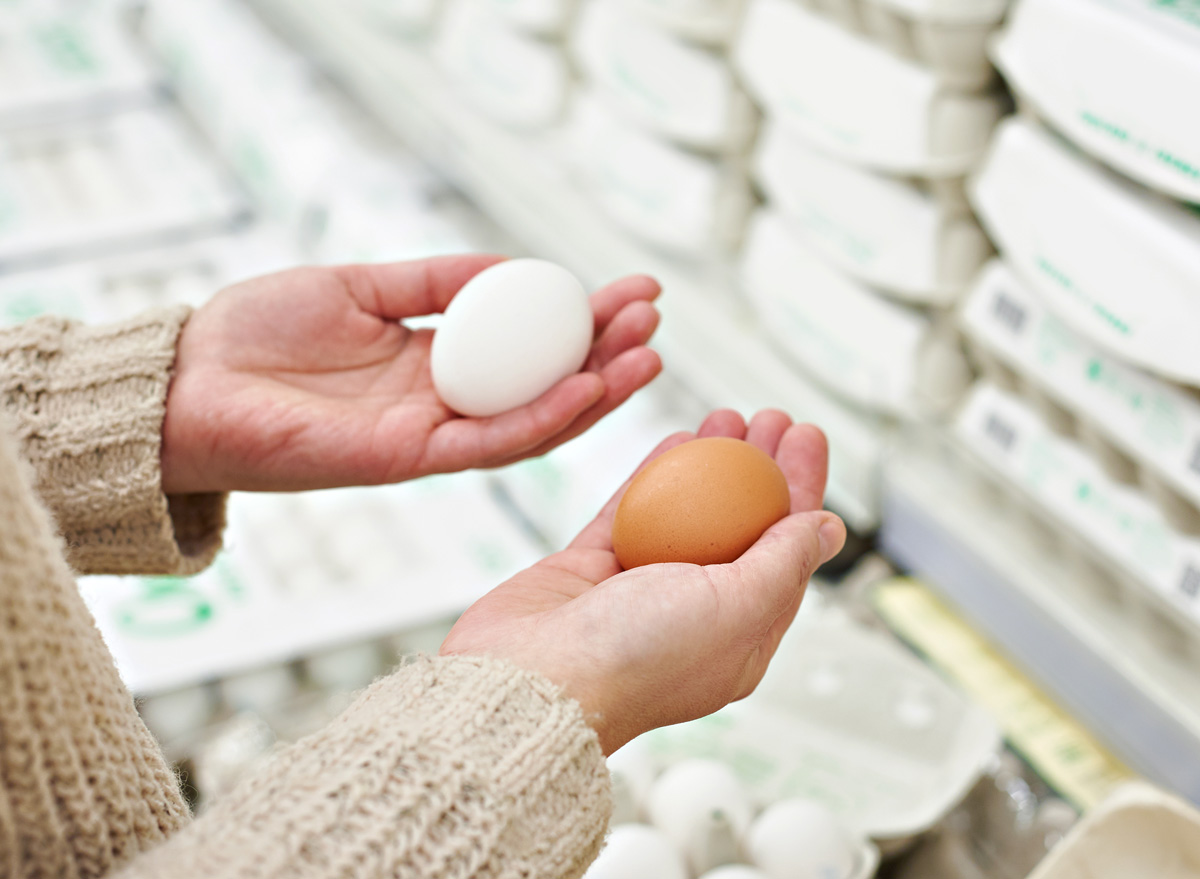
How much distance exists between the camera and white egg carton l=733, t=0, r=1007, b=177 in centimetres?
129

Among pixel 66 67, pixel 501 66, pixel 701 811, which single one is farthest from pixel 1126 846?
pixel 66 67

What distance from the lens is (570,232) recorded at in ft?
7.56

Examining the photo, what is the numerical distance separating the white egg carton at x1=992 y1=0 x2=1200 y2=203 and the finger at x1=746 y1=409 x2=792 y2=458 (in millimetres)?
424

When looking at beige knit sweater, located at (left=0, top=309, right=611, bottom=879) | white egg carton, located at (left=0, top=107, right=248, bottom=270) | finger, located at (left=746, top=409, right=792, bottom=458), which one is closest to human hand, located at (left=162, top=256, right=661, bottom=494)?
finger, located at (left=746, top=409, right=792, bottom=458)

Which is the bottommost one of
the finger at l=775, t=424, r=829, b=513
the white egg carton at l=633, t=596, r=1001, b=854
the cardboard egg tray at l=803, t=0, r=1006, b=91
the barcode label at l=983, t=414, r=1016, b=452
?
the white egg carton at l=633, t=596, r=1001, b=854

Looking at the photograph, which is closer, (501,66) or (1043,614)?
(1043,614)

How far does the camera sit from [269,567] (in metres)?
1.95

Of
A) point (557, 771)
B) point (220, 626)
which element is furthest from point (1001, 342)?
point (220, 626)

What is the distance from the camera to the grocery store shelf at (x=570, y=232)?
1.74 m

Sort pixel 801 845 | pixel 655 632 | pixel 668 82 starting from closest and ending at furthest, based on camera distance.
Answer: pixel 655 632 → pixel 801 845 → pixel 668 82

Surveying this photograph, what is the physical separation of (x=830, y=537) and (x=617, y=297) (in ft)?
1.53

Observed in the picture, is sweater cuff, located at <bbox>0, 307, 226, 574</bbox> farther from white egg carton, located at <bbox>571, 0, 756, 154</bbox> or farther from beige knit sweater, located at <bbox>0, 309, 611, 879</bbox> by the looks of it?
white egg carton, located at <bbox>571, 0, 756, 154</bbox>

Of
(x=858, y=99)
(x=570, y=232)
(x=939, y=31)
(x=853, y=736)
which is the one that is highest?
(x=939, y=31)

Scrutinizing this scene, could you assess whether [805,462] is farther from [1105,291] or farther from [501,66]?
[501,66]
